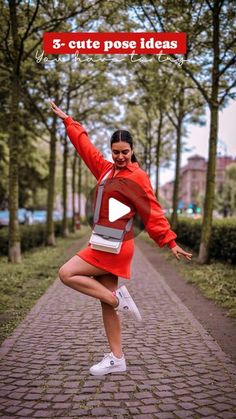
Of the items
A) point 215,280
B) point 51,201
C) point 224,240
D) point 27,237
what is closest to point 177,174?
point 51,201

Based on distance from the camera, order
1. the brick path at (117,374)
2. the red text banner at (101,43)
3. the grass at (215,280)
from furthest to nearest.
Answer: the grass at (215,280) → the red text banner at (101,43) → the brick path at (117,374)

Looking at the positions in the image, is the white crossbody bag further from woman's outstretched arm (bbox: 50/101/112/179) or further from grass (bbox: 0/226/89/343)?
grass (bbox: 0/226/89/343)

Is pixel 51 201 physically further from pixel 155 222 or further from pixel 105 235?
pixel 155 222

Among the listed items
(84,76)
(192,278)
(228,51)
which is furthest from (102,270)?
(84,76)

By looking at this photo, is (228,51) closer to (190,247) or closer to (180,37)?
(180,37)

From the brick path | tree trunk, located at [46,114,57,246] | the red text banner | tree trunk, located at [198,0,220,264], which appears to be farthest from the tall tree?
tree trunk, located at [46,114,57,246]

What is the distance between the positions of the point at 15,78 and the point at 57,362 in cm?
982

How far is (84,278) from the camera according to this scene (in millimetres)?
4238

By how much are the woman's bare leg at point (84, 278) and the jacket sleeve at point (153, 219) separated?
59 centimetres

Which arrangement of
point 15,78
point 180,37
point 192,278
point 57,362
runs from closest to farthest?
point 57,362 < point 180,37 < point 192,278 < point 15,78

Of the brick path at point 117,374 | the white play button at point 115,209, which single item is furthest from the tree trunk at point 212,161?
the white play button at point 115,209

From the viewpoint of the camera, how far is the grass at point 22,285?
22.7ft

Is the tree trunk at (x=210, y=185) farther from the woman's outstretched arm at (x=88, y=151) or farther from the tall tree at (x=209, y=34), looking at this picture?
the woman's outstretched arm at (x=88, y=151)

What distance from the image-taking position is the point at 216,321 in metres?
6.94
